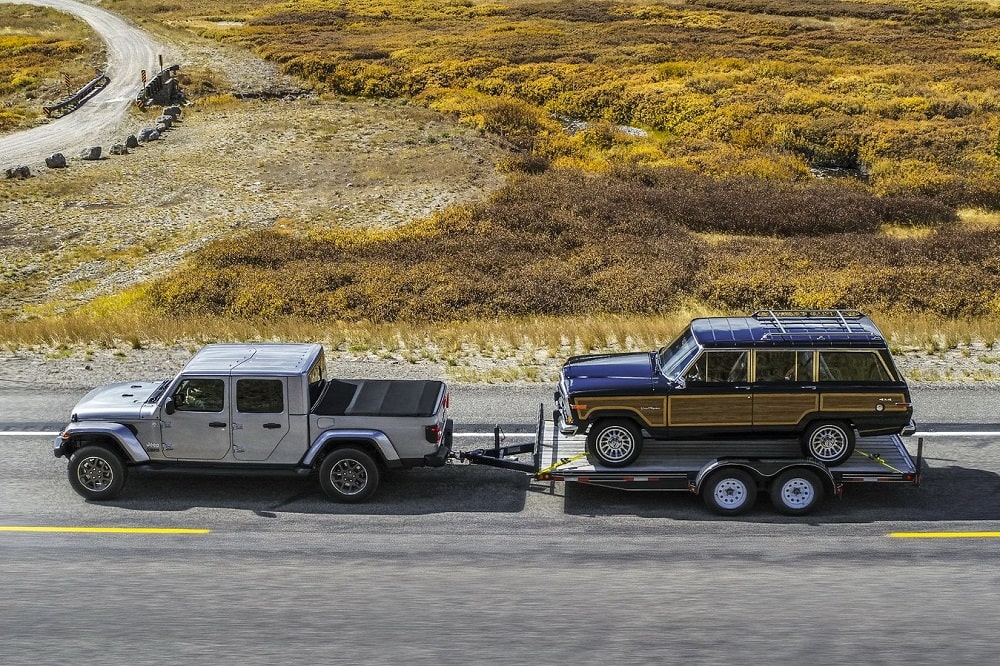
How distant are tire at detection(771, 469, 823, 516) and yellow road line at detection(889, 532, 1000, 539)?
39.6 inches

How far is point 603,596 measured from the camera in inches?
405

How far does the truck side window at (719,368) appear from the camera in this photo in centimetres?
1226

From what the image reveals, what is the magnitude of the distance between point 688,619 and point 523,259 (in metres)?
20.2

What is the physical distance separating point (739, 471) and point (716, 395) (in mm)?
1013

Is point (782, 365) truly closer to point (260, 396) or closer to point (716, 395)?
point (716, 395)

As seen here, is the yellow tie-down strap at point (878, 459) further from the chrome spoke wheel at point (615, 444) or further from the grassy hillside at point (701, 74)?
the grassy hillside at point (701, 74)

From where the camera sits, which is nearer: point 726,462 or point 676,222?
point 726,462

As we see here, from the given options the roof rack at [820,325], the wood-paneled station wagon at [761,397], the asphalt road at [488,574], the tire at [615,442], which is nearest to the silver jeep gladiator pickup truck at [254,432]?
the asphalt road at [488,574]

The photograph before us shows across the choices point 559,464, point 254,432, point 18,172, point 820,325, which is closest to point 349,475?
point 254,432

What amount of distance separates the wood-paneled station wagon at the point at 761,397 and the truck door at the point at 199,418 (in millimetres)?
4611

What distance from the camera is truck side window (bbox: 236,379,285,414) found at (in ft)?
40.6

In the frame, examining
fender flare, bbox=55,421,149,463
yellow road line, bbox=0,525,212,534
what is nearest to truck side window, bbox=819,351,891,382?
yellow road line, bbox=0,525,212,534

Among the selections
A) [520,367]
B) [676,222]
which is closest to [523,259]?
[676,222]

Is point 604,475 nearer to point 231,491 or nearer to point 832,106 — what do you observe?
point 231,491
